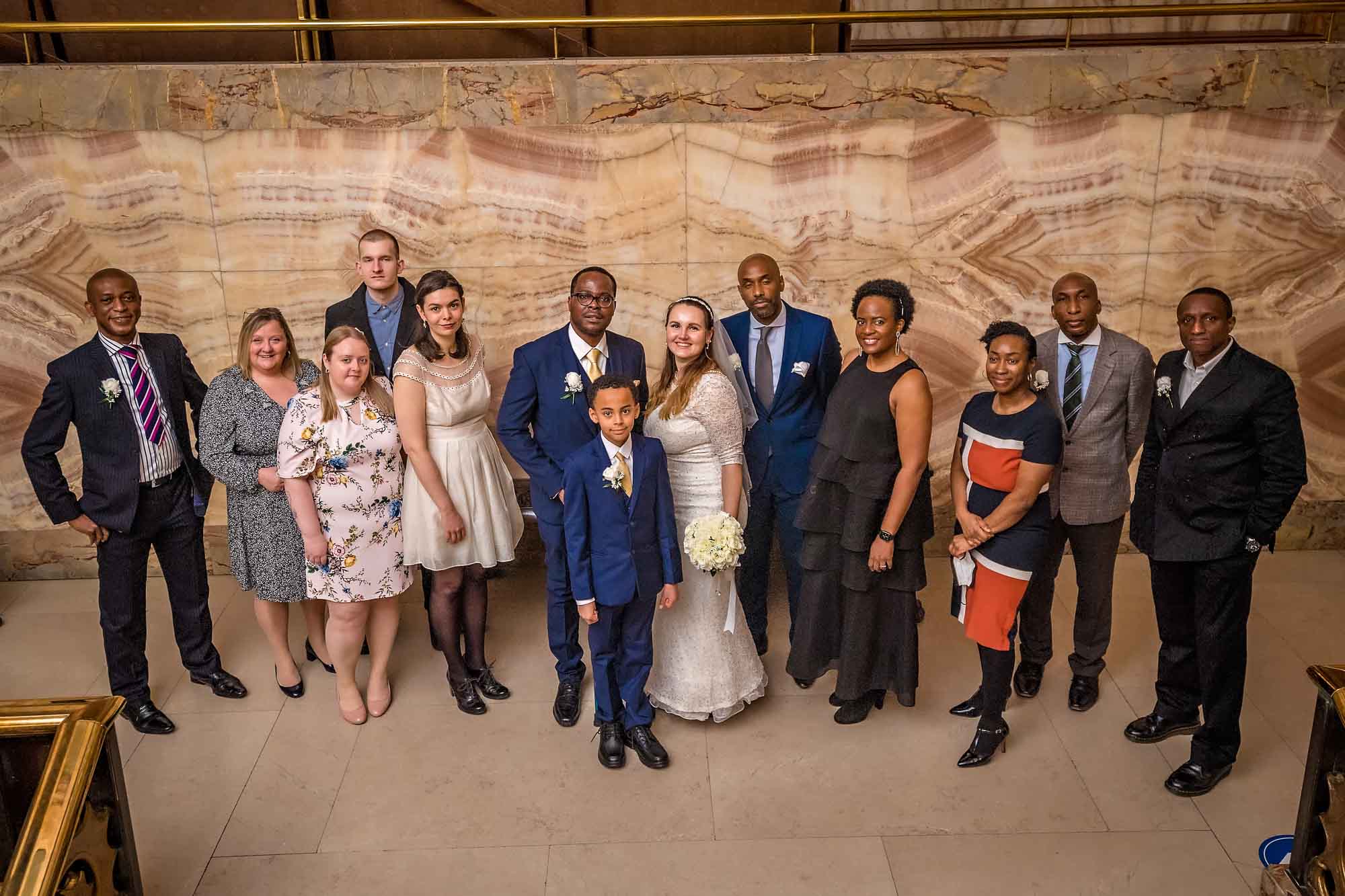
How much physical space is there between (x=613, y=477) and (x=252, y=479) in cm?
158

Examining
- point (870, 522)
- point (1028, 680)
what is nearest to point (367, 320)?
point (870, 522)

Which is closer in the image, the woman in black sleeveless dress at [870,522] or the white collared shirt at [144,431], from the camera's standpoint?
the woman in black sleeveless dress at [870,522]

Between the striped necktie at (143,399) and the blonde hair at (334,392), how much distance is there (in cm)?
76

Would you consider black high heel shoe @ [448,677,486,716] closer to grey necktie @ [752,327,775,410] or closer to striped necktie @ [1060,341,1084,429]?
grey necktie @ [752,327,775,410]

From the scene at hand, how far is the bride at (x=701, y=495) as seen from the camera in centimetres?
438

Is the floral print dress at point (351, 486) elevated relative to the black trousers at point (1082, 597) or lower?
elevated

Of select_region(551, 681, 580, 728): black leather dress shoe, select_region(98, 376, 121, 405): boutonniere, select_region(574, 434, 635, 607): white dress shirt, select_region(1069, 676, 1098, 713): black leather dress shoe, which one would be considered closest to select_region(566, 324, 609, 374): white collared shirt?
select_region(574, 434, 635, 607): white dress shirt

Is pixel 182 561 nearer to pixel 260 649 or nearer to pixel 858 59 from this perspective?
pixel 260 649

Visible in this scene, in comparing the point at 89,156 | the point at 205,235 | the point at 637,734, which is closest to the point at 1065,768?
the point at 637,734

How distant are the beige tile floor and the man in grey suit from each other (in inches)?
26.6

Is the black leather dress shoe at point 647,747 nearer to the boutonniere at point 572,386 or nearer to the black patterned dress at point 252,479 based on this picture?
the boutonniere at point 572,386

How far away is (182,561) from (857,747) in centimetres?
297

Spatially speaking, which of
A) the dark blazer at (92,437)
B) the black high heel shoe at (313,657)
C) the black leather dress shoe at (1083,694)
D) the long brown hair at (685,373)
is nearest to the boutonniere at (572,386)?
the long brown hair at (685,373)

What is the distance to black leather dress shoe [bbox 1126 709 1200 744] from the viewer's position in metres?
4.60
